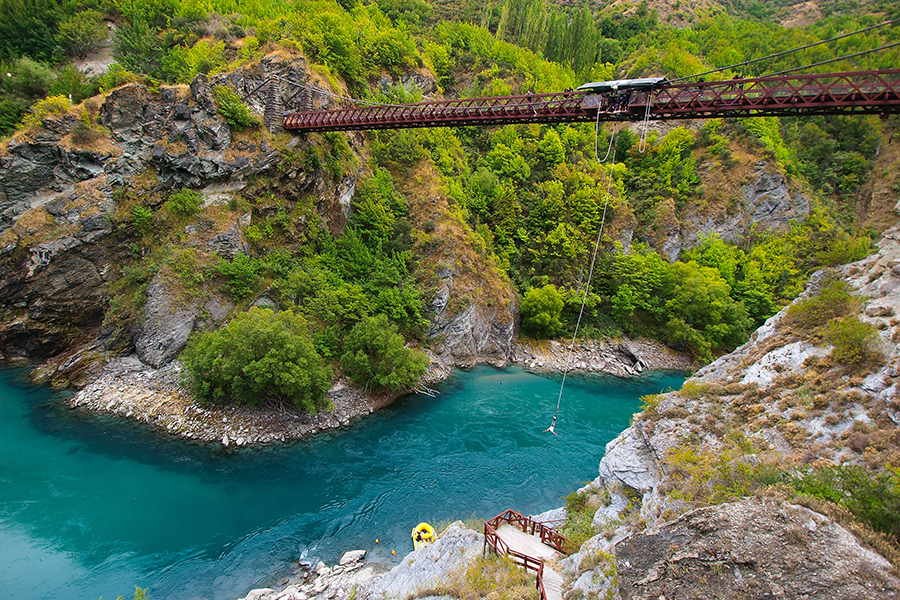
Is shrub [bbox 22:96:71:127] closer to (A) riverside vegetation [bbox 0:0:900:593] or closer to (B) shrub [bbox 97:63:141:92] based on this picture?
(A) riverside vegetation [bbox 0:0:900:593]

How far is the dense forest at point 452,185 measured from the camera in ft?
66.1

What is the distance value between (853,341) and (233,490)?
1752cm

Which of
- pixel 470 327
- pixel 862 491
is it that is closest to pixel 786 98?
pixel 862 491

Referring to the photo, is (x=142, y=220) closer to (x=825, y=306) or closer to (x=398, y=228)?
(x=398, y=228)

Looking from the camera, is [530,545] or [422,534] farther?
[422,534]

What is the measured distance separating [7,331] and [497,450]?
2529 centimetres

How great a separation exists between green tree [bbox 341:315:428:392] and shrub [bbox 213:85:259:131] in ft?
43.7

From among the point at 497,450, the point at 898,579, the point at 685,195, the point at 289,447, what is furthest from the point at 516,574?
the point at 685,195

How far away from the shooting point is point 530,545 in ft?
30.1

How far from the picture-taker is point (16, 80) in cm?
2105

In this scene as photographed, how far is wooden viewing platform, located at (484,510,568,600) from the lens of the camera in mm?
7414

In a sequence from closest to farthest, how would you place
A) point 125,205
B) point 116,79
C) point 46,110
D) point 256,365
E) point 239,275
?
point 256,365 < point 239,275 < point 46,110 < point 125,205 < point 116,79

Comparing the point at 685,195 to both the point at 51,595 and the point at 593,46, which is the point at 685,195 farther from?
the point at 51,595

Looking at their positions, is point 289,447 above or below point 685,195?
below
